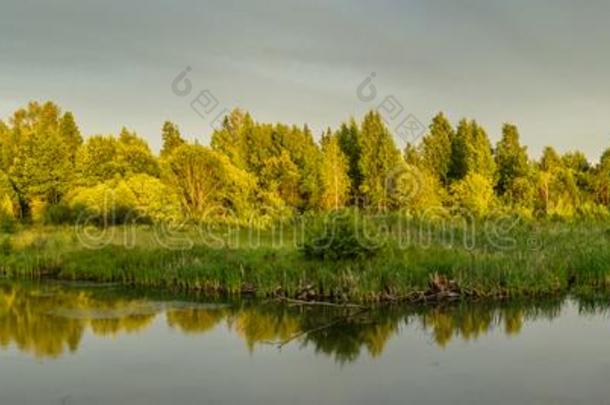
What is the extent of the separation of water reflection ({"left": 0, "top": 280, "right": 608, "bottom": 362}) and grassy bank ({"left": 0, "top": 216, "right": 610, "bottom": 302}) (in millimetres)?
731

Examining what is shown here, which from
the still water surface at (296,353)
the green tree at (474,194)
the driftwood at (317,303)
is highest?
A: the green tree at (474,194)

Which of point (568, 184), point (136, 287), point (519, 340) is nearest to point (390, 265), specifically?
point (519, 340)

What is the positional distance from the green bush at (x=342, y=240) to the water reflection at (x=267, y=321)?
1.90 meters

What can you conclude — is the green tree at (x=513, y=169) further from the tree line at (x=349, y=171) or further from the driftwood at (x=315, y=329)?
the driftwood at (x=315, y=329)

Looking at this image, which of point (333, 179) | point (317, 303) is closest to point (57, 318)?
point (317, 303)

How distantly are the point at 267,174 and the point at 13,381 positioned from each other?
3307 cm

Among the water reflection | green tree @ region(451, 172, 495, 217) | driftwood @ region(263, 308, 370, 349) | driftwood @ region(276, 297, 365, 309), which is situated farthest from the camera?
green tree @ region(451, 172, 495, 217)

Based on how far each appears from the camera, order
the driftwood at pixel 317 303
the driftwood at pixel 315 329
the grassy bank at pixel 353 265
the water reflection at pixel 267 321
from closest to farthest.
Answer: the driftwood at pixel 315 329 < the water reflection at pixel 267 321 < the driftwood at pixel 317 303 < the grassy bank at pixel 353 265

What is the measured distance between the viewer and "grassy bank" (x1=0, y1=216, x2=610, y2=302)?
14.7m

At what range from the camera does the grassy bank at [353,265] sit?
48.2 ft

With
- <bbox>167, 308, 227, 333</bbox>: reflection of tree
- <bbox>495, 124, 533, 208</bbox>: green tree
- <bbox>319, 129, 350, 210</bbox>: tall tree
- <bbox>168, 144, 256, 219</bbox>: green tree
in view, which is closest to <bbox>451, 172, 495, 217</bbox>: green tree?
<bbox>495, 124, 533, 208</bbox>: green tree

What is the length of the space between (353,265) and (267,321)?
2.77 m

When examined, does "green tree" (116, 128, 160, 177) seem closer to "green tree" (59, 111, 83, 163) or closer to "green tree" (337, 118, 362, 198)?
"green tree" (337, 118, 362, 198)

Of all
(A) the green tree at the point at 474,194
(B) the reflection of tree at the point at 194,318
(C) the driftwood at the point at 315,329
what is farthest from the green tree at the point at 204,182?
(C) the driftwood at the point at 315,329
